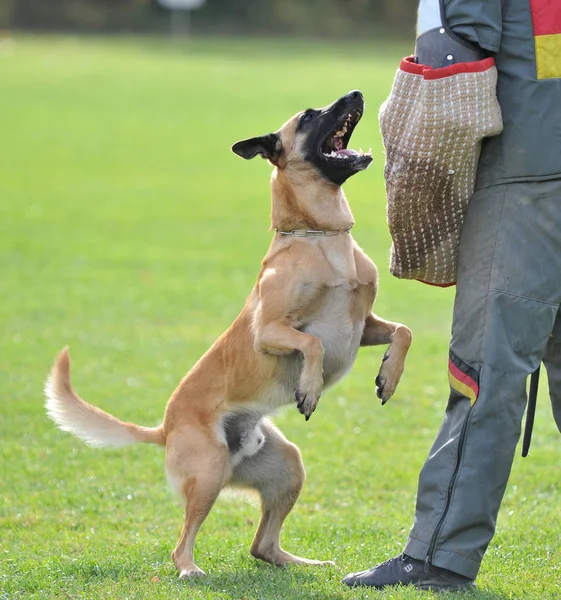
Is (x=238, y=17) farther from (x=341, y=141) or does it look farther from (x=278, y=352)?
(x=278, y=352)

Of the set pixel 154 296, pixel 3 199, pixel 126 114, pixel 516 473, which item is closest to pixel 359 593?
pixel 516 473

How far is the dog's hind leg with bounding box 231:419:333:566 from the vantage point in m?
4.56

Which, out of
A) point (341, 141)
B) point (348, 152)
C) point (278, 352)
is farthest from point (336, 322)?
point (341, 141)

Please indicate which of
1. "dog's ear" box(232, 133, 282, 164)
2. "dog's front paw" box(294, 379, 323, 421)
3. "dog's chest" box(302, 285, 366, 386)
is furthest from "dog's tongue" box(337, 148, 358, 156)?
"dog's front paw" box(294, 379, 323, 421)

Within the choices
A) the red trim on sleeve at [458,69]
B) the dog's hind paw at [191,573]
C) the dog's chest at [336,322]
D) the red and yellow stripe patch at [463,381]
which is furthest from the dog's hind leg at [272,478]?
the red trim on sleeve at [458,69]

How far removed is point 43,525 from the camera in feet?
16.0

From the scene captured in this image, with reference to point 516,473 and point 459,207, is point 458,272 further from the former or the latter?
point 516,473

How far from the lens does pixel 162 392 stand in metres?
7.41

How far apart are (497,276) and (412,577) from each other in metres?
1.11

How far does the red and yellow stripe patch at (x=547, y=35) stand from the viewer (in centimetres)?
349

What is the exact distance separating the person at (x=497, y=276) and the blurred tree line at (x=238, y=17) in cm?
5433

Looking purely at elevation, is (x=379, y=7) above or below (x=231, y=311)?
below

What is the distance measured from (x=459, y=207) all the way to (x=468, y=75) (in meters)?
0.51

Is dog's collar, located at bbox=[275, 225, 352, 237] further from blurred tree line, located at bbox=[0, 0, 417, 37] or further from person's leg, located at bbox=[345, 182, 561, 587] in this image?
blurred tree line, located at bbox=[0, 0, 417, 37]
